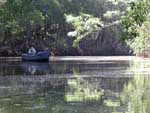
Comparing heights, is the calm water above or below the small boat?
below

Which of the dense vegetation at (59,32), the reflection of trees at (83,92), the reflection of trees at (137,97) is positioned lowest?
the reflection of trees at (83,92)

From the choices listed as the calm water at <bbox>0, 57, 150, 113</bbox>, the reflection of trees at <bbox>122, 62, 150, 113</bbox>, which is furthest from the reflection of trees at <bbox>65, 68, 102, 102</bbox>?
the reflection of trees at <bbox>122, 62, 150, 113</bbox>

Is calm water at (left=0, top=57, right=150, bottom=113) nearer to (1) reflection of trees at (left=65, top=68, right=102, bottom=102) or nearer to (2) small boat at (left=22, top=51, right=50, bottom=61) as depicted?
(1) reflection of trees at (left=65, top=68, right=102, bottom=102)

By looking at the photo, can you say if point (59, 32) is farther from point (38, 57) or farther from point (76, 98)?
point (76, 98)

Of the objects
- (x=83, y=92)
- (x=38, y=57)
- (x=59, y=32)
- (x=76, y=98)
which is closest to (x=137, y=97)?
(x=76, y=98)

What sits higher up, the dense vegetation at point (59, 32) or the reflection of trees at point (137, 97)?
the dense vegetation at point (59, 32)

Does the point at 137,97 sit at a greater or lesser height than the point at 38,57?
lesser

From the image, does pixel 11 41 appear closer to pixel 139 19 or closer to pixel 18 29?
pixel 18 29

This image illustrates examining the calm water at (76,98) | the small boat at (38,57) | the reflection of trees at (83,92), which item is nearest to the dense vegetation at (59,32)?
the small boat at (38,57)

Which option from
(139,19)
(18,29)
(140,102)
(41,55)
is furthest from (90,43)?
(139,19)

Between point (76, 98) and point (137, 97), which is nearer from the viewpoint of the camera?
point (137, 97)

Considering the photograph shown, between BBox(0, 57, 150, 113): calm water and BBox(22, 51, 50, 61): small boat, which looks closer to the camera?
BBox(0, 57, 150, 113): calm water

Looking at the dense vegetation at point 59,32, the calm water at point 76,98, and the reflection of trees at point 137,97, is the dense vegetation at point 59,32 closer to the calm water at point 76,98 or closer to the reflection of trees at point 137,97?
the calm water at point 76,98

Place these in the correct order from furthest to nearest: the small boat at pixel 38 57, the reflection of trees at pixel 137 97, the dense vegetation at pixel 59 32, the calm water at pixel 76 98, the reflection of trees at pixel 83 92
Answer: the dense vegetation at pixel 59 32 → the small boat at pixel 38 57 → the reflection of trees at pixel 83 92 → the calm water at pixel 76 98 → the reflection of trees at pixel 137 97
